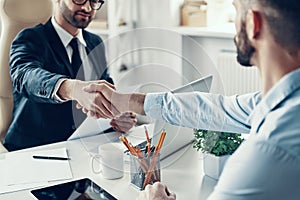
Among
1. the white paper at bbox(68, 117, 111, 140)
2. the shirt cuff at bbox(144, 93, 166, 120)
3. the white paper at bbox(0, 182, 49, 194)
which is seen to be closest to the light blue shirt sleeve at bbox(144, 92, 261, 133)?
the shirt cuff at bbox(144, 93, 166, 120)

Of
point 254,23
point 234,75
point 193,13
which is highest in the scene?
point 254,23

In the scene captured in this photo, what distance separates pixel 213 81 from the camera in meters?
1.85

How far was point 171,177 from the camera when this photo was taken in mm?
1539

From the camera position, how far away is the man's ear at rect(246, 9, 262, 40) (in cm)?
97

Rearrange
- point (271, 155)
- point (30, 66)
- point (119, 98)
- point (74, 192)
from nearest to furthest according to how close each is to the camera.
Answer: point (271, 155), point (74, 192), point (119, 98), point (30, 66)

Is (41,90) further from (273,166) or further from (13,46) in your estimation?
(273,166)

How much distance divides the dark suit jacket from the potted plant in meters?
0.82

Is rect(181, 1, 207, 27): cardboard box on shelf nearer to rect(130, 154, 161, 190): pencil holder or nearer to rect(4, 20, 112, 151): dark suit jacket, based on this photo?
rect(4, 20, 112, 151): dark suit jacket

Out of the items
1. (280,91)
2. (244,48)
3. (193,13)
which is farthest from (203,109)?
(193,13)

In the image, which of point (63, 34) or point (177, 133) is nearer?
point (177, 133)

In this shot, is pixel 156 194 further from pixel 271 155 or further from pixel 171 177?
pixel 271 155

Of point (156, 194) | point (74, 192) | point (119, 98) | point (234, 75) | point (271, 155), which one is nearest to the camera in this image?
point (271, 155)

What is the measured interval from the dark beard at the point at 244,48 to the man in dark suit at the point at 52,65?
1037 millimetres

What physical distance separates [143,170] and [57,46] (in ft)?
3.24
